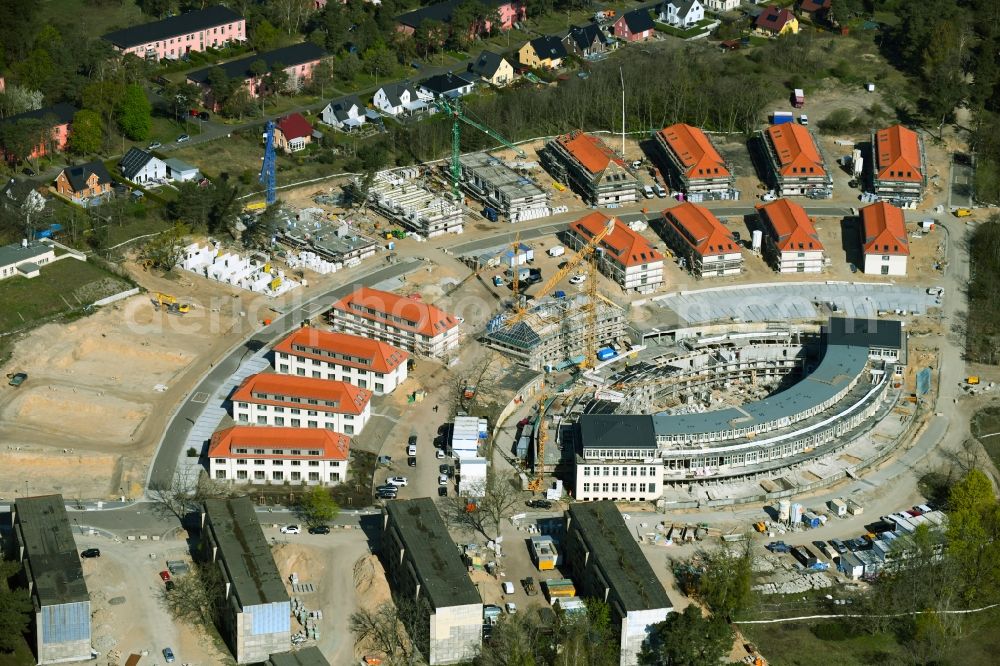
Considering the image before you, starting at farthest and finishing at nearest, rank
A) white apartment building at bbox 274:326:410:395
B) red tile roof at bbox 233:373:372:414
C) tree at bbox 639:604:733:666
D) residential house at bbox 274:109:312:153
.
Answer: residential house at bbox 274:109:312:153 → white apartment building at bbox 274:326:410:395 → red tile roof at bbox 233:373:372:414 → tree at bbox 639:604:733:666

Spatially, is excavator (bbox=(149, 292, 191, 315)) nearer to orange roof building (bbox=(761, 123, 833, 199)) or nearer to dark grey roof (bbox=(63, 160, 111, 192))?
dark grey roof (bbox=(63, 160, 111, 192))

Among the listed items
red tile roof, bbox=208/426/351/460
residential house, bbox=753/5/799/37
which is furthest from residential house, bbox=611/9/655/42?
red tile roof, bbox=208/426/351/460

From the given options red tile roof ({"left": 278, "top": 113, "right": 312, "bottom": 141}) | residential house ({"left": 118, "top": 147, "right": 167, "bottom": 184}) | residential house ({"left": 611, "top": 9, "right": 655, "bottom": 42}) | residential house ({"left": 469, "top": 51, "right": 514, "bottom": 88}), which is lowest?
residential house ({"left": 118, "top": 147, "right": 167, "bottom": 184})

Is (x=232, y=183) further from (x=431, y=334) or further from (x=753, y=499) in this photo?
(x=753, y=499)

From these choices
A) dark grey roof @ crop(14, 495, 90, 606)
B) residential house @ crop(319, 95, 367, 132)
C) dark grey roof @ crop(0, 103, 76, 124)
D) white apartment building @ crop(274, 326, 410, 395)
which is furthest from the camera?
residential house @ crop(319, 95, 367, 132)

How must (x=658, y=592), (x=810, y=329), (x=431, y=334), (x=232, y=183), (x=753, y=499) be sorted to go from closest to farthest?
1. (x=658, y=592)
2. (x=753, y=499)
3. (x=431, y=334)
4. (x=810, y=329)
5. (x=232, y=183)

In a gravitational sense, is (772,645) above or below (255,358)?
below

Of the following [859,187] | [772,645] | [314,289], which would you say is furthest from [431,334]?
[859,187]
